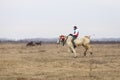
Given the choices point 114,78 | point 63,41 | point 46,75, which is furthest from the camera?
point 63,41

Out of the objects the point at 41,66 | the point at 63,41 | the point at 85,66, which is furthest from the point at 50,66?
the point at 63,41

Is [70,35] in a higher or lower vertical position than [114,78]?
higher

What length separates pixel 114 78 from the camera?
60.7 feet

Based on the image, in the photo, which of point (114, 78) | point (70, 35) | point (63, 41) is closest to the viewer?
point (114, 78)

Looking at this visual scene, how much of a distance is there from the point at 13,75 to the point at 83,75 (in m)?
3.31

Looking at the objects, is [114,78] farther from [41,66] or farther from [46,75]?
[41,66]

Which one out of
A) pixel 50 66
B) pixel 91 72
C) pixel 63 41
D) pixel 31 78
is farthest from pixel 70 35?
pixel 31 78

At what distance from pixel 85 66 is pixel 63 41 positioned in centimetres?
1040

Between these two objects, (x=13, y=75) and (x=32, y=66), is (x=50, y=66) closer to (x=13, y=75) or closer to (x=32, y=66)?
(x=32, y=66)

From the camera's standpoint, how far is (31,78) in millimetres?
18844

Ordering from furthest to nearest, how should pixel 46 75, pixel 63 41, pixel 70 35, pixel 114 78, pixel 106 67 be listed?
1. pixel 63 41
2. pixel 70 35
3. pixel 106 67
4. pixel 46 75
5. pixel 114 78

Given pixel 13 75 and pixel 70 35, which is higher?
pixel 70 35

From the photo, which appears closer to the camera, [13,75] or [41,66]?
[13,75]

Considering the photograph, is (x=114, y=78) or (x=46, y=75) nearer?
(x=114, y=78)
